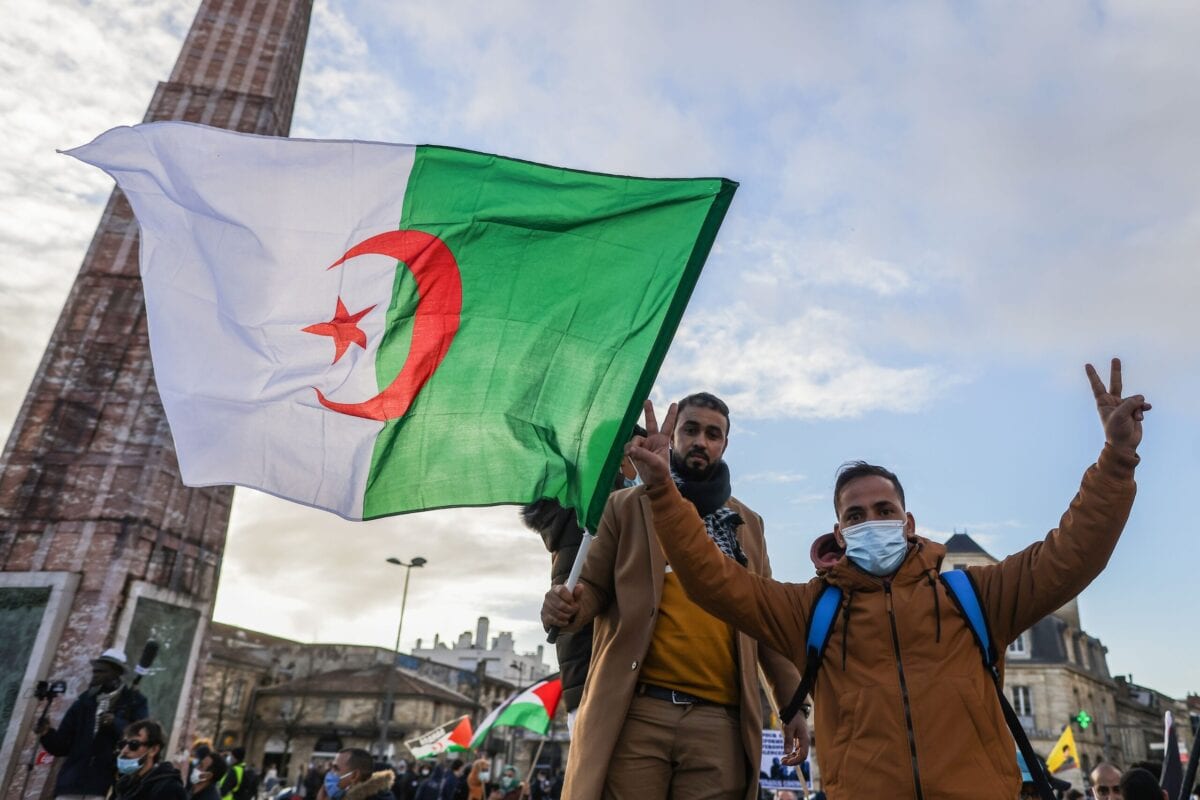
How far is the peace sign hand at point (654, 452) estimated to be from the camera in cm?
279

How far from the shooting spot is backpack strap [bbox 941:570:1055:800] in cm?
244

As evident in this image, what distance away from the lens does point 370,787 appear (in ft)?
26.9

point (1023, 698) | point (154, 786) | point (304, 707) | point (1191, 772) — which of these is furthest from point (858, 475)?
point (304, 707)

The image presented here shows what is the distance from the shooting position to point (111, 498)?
1616 cm

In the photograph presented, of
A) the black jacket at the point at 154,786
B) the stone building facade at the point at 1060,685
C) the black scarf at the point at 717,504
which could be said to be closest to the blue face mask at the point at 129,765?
the black jacket at the point at 154,786

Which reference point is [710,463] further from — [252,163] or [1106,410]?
[252,163]

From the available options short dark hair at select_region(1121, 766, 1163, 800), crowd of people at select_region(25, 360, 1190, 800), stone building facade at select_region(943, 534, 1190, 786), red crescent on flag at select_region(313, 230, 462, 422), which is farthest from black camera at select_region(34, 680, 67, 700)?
stone building facade at select_region(943, 534, 1190, 786)

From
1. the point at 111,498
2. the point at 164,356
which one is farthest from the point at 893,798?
the point at 111,498

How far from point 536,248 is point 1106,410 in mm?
2544

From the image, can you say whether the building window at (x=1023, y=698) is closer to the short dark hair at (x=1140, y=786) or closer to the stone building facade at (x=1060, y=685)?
the stone building facade at (x=1060, y=685)

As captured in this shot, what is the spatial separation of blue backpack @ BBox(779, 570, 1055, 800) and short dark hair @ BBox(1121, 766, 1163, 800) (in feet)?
15.1

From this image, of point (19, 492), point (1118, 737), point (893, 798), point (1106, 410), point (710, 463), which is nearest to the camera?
point (893, 798)

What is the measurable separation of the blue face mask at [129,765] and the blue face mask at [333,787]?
8.51 feet

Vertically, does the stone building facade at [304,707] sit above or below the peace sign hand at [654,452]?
above
